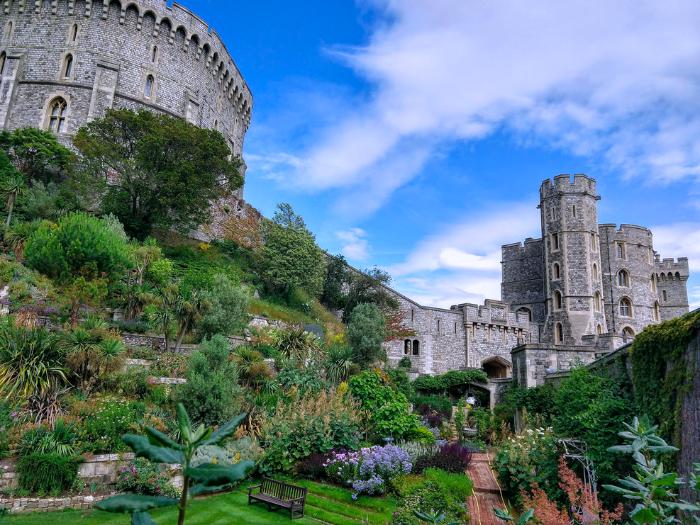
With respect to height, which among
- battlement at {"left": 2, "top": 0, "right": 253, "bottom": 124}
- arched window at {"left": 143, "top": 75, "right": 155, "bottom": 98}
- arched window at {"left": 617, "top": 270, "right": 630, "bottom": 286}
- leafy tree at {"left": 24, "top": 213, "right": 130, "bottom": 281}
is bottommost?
leafy tree at {"left": 24, "top": 213, "right": 130, "bottom": 281}

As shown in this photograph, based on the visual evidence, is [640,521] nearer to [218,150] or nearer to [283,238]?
[218,150]

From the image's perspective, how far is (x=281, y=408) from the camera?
11.9 m

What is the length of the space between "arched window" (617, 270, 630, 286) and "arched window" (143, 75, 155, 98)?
3688cm

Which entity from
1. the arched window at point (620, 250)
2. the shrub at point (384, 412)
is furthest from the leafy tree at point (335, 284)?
the arched window at point (620, 250)

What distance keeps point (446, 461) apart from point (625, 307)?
111ft

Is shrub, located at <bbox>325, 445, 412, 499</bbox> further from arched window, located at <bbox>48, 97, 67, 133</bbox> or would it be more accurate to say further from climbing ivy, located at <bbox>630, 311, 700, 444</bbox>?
arched window, located at <bbox>48, 97, 67, 133</bbox>

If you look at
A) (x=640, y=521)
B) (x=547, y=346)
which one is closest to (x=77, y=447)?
(x=640, y=521)

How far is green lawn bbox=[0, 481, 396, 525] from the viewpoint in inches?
300

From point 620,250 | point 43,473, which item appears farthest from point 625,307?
point 43,473

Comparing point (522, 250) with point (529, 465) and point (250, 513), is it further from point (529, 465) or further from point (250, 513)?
point (250, 513)

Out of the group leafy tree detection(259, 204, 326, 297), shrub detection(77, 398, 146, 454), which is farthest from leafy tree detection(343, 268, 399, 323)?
shrub detection(77, 398, 146, 454)

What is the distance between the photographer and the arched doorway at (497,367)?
1325 inches

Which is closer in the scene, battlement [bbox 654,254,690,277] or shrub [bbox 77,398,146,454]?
shrub [bbox 77,398,146,454]

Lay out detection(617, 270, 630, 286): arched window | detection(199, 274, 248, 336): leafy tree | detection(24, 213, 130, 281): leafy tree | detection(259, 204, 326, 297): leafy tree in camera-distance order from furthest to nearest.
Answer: detection(617, 270, 630, 286): arched window, detection(259, 204, 326, 297): leafy tree, detection(199, 274, 248, 336): leafy tree, detection(24, 213, 130, 281): leafy tree
